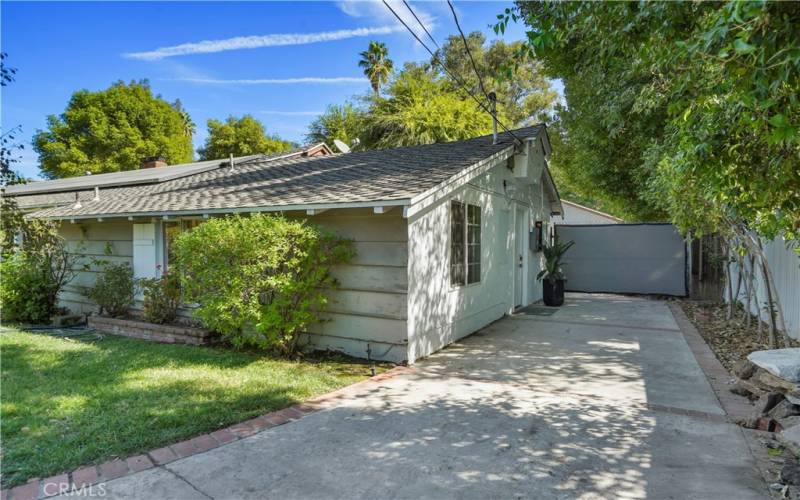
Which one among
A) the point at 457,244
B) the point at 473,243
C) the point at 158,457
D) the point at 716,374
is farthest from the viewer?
the point at 473,243

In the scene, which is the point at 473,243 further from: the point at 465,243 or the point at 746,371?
the point at 746,371

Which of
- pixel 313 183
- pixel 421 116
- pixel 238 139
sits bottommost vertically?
pixel 313 183

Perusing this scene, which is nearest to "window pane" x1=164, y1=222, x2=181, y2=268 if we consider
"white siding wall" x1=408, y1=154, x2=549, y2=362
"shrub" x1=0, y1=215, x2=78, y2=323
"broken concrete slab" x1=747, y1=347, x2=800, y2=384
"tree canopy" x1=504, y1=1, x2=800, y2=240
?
"shrub" x1=0, y1=215, x2=78, y2=323

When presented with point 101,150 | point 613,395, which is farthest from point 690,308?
point 101,150

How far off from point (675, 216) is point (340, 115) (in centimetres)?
2537

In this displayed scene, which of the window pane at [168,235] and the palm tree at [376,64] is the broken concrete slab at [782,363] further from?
the palm tree at [376,64]

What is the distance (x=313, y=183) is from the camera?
7.54 meters

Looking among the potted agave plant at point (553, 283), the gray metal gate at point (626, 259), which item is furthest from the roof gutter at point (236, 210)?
the gray metal gate at point (626, 259)

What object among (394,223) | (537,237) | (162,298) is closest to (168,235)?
(162,298)

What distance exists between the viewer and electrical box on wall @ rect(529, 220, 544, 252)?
1078 centimetres

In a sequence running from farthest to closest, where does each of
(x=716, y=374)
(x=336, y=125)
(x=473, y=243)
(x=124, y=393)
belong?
1. (x=336, y=125)
2. (x=473, y=243)
3. (x=716, y=374)
4. (x=124, y=393)

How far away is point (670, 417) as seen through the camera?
3.92 m

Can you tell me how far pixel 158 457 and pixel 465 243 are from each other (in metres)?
5.04

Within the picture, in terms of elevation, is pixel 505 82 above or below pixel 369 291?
above
